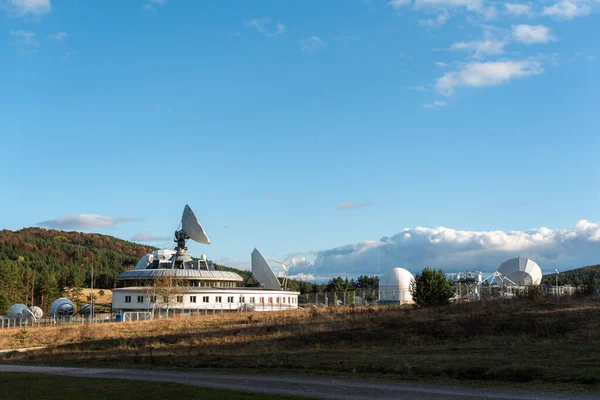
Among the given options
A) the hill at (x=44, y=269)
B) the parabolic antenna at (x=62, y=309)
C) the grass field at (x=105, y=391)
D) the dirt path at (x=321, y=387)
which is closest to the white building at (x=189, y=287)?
the parabolic antenna at (x=62, y=309)

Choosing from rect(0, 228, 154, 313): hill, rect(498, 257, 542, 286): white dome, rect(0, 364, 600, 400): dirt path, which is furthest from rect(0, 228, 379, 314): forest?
rect(0, 364, 600, 400): dirt path

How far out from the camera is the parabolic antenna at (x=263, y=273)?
88.2 meters

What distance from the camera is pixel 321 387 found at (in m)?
18.9

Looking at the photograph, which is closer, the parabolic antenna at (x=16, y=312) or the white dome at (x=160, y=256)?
the parabolic antenna at (x=16, y=312)

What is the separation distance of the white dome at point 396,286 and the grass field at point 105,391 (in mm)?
65321

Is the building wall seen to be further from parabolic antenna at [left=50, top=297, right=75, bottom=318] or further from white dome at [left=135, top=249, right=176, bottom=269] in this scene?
parabolic antenna at [left=50, top=297, right=75, bottom=318]

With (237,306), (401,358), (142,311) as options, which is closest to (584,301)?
(401,358)

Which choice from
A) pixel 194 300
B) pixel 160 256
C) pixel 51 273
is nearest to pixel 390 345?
pixel 194 300

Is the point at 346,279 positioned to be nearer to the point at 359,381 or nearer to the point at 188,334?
the point at 188,334

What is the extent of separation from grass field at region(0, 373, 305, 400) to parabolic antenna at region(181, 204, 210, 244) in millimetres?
62423

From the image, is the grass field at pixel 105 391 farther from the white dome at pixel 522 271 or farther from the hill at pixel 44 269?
the hill at pixel 44 269

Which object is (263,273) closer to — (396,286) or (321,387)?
(396,286)

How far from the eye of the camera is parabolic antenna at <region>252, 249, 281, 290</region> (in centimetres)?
8819

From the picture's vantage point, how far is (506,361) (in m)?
22.7
